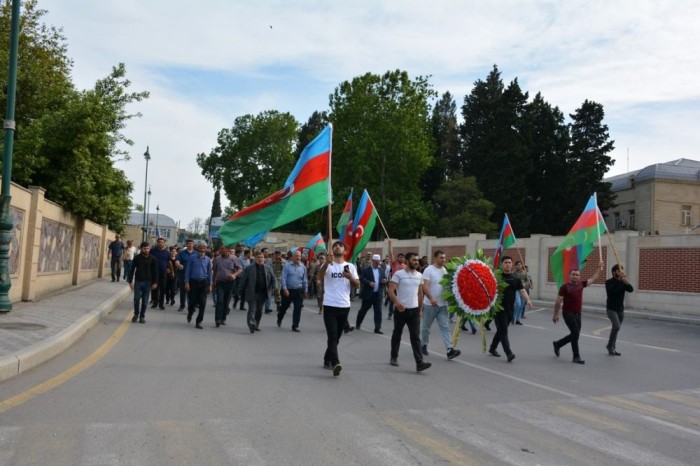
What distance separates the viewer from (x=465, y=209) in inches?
2073

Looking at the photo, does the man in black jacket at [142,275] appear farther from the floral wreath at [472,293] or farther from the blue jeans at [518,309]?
the blue jeans at [518,309]

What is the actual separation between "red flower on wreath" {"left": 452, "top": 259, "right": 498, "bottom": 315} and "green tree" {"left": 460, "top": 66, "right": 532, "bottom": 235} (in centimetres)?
4339

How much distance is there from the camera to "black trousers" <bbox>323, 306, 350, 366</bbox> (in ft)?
30.3

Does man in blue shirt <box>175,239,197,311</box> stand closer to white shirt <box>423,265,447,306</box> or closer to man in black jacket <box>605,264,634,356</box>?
white shirt <box>423,265,447,306</box>

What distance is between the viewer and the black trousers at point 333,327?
9.25m

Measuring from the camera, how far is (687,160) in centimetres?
7062

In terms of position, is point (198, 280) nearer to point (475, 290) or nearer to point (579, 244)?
point (475, 290)

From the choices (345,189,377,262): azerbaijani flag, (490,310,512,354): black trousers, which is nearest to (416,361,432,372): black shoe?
(490,310,512,354): black trousers

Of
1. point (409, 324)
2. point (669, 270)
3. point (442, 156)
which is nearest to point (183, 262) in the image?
point (409, 324)

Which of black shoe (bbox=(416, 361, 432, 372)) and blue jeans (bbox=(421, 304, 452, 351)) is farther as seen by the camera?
blue jeans (bbox=(421, 304, 452, 351))

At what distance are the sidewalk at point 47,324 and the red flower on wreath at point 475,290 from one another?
6636 millimetres

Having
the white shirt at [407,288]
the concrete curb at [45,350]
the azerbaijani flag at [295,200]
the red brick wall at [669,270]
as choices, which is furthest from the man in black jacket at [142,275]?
the red brick wall at [669,270]

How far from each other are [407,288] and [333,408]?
3.53m

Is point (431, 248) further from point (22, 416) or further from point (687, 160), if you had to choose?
point (687, 160)
